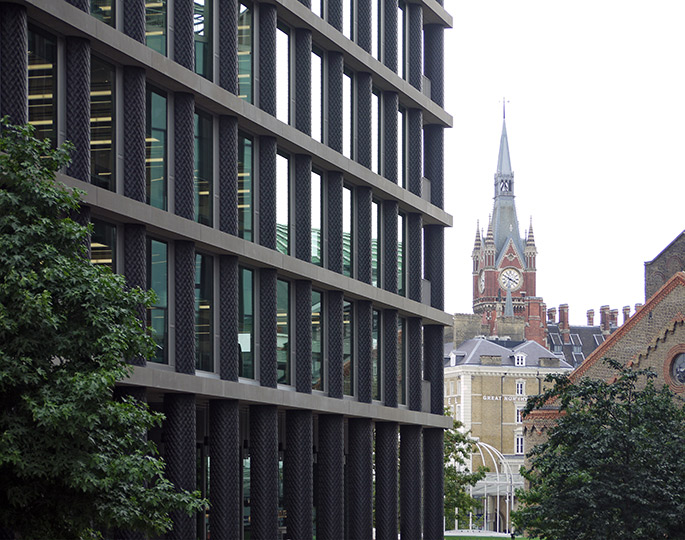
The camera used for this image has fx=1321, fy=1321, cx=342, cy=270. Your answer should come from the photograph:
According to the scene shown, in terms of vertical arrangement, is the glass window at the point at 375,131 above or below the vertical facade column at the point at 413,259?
above

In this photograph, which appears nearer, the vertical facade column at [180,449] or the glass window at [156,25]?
the vertical facade column at [180,449]

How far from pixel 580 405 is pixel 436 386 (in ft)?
14.1

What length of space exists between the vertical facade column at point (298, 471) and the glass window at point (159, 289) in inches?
243

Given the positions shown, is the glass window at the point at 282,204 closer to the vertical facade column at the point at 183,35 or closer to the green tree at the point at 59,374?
the vertical facade column at the point at 183,35

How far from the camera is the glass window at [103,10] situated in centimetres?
2416

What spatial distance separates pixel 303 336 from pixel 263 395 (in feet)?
8.95

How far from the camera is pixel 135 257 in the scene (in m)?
24.4

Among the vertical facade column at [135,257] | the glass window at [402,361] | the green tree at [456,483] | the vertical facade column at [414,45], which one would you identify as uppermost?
the vertical facade column at [414,45]

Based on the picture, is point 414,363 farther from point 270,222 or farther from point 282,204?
point 270,222

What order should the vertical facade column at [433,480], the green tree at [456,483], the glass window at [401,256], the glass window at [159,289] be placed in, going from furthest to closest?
the green tree at [456,483] < the vertical facade column at [433,480] < the glass window at [401,256] < the glass window at [159,289]

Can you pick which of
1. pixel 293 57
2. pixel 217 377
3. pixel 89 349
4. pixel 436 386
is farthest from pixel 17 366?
pixel 436 386

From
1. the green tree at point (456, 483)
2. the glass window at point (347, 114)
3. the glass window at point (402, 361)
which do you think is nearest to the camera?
the glass window at point (347, 114)

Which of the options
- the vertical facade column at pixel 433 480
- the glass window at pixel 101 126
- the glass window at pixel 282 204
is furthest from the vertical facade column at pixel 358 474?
the glass window at pixel 101 126

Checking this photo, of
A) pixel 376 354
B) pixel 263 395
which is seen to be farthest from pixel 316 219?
pixel 263 395
